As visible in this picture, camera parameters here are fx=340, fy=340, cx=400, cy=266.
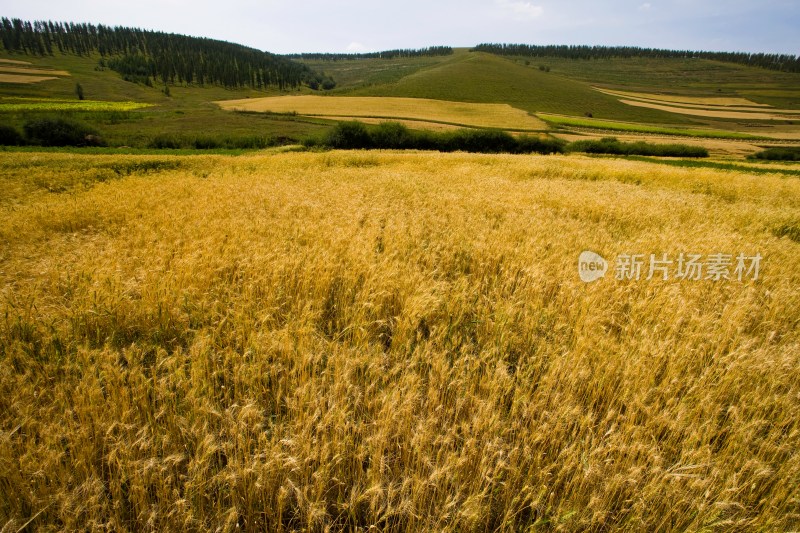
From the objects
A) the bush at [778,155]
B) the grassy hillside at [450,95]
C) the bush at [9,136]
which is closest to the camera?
the bush at [9,136]

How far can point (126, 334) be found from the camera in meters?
3.29

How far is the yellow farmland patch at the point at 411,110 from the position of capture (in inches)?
2630

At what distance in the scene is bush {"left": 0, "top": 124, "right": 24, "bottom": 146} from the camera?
120 feet

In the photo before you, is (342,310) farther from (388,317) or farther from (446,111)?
(446,111)

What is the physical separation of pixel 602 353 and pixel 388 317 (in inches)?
81.7

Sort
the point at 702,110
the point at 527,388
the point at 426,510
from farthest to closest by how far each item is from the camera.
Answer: the point at 702,110
the point at 527,388
the point at 426,510

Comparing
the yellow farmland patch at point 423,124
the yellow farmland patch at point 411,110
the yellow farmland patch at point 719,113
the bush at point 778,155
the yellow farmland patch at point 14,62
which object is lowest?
the bush at point 778,155

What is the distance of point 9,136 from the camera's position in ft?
121

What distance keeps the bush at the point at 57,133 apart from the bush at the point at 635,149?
61.2 metres

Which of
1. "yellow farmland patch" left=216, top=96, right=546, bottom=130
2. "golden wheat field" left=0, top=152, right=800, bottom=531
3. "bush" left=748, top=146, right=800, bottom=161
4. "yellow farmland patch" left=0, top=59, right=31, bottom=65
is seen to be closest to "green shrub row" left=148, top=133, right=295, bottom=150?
"yellow farmland patch" left=216, top=96, right=546, bottom=130

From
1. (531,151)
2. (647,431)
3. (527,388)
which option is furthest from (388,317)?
(531,151)

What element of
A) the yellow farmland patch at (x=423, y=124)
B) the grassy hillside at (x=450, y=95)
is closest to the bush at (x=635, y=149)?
the yellow farmland patch at (x=423, y=124)

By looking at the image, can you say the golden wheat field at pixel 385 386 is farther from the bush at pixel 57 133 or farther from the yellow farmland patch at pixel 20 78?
the yellow farmland patch at pixel 20 78

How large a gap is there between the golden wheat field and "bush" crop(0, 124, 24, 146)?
4880 cm
